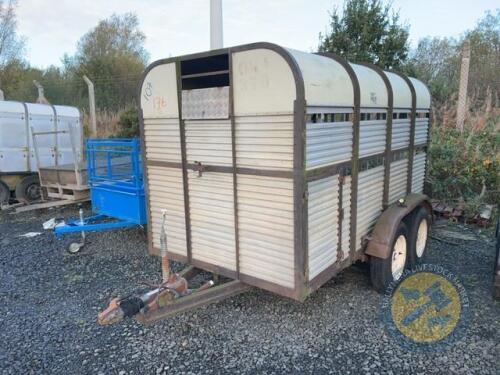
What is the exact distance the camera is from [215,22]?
7.26 metres

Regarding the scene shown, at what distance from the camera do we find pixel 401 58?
1105cm

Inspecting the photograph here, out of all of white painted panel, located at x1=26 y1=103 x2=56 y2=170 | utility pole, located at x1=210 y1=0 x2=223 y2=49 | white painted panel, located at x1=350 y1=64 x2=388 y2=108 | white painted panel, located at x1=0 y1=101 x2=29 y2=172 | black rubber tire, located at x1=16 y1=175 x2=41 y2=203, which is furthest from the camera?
white painted panel, located at x1=26 y1=103 x2=56 y2=170

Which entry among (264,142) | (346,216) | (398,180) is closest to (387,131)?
(398,180)

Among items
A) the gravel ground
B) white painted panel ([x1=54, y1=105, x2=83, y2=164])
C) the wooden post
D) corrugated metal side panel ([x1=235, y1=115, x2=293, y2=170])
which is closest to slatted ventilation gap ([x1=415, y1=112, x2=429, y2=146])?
the gravel ground

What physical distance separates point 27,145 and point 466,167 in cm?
930

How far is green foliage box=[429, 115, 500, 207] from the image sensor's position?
7379 millimetres

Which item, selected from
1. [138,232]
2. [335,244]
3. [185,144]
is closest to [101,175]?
[138,232]

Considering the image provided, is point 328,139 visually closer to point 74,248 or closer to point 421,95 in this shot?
point 421,95

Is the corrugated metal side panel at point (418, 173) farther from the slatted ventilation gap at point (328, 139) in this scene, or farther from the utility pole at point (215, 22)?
the utility pole at point (215, 22)

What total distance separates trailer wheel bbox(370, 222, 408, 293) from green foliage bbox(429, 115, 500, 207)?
3483mm

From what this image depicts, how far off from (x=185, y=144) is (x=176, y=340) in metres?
1.76

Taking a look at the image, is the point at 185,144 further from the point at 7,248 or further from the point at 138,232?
the point at 7,248

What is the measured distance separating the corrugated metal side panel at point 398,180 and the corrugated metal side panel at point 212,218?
2.18 metres

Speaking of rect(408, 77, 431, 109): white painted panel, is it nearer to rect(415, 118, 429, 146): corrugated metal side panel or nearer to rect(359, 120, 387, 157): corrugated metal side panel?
rect(415, 118, 429, 146): corrugated metal side panel
